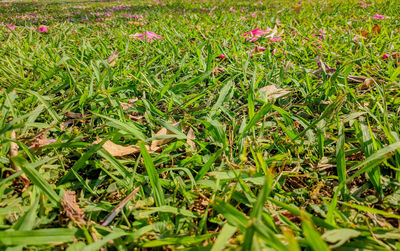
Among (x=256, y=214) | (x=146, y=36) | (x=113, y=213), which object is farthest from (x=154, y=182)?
(x=146, y=36)

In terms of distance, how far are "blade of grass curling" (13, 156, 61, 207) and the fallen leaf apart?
961mm

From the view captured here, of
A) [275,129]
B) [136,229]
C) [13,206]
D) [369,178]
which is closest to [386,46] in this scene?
[275,129]

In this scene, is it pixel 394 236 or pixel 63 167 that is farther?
pixel 63 167

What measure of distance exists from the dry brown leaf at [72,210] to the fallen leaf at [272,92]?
3.02 feet

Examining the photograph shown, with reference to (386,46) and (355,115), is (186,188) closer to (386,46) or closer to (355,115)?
(355,115)

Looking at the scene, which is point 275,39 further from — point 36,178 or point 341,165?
point 36,178

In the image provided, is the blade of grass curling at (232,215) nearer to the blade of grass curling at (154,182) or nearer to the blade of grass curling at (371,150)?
the blade of grass curling at (154,182)

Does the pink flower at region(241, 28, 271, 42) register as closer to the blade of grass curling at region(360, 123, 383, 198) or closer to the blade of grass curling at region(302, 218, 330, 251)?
the blade of grass curling at region(360, 123, 383, 198)

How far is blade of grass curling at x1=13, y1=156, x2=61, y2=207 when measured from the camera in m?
0.62

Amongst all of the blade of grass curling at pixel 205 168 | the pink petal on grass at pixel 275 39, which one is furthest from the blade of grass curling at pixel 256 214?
the pink petal on grass at pixel 275 39

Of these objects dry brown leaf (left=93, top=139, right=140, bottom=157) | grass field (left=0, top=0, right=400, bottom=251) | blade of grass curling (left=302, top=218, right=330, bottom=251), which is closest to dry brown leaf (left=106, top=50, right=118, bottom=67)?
grass field (left=0, top=0, right=400, bottom=251)

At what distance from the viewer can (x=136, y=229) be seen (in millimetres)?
668

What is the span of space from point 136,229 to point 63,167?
14.9 inches

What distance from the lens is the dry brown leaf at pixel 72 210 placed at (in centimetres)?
65
